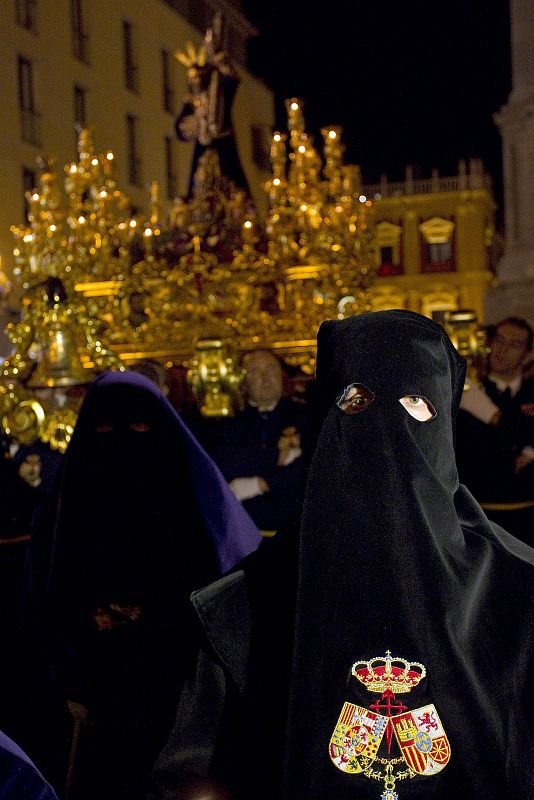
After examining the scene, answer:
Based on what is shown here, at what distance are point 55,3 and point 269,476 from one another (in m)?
18.9

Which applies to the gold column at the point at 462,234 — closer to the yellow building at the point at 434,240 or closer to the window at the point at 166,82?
the yellow building at the point at 434,240

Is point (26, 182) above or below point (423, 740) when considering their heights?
above

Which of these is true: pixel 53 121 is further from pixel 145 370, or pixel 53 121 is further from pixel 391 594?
pixel 391 594

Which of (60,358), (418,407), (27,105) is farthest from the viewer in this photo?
(27,105)

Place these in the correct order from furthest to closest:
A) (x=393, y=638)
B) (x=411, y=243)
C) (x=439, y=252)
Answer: (x=411, y=243) < (x=439, y=252) < (x=393, y=638)

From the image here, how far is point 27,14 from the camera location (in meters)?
22.5

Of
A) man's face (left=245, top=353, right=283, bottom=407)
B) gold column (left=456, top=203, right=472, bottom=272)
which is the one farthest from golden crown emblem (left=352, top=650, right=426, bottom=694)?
gold column (left=456, top=203, right=472, bottom=272)

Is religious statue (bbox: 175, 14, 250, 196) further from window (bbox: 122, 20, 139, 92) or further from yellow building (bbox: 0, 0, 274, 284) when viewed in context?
window (bbox: 122, 20, 139, 92)

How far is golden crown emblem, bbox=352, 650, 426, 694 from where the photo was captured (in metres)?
2.38

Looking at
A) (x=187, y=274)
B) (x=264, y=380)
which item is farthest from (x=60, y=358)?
(x=264, y=380)

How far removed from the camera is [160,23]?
2767cm

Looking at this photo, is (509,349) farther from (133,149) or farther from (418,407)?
(133,149)

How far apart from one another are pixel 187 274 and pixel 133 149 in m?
18.3

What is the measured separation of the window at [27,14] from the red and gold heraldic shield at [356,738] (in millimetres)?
21440
